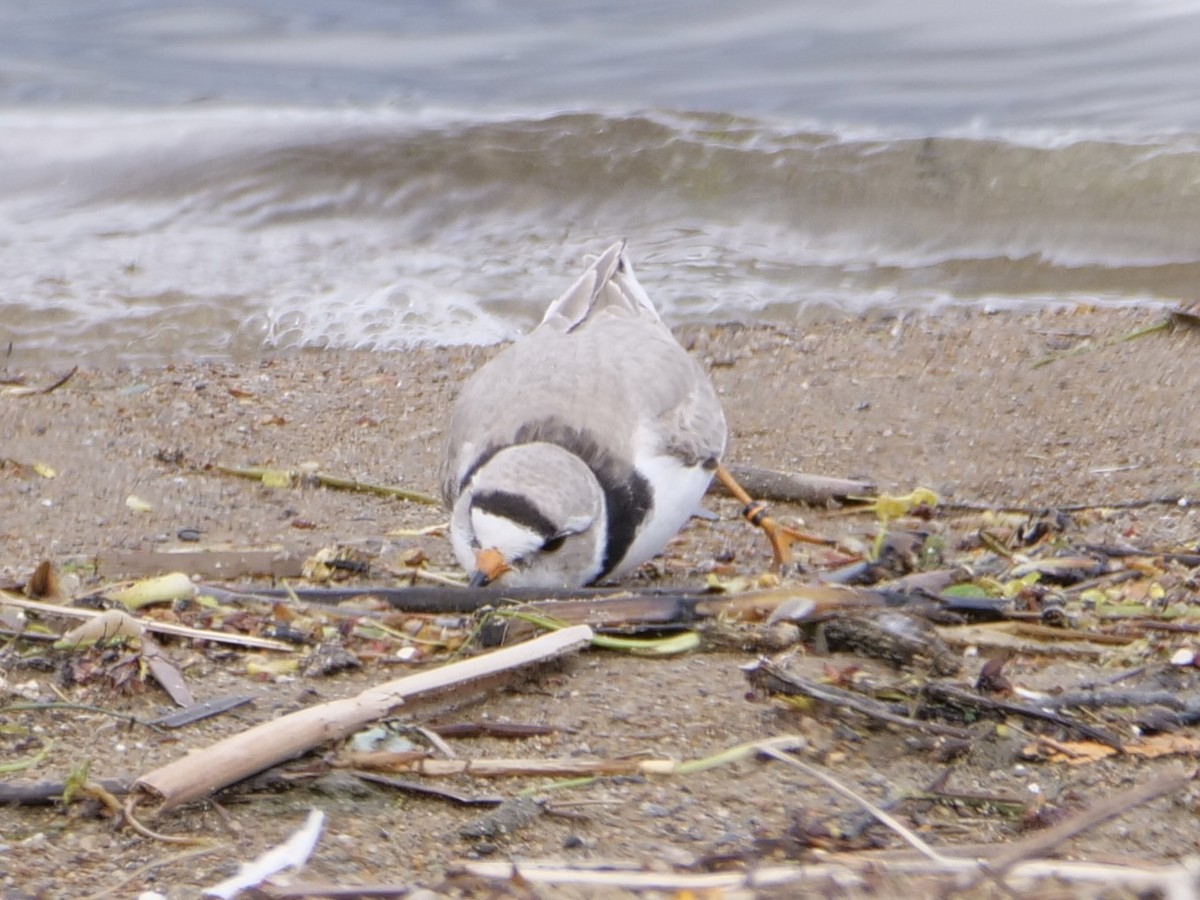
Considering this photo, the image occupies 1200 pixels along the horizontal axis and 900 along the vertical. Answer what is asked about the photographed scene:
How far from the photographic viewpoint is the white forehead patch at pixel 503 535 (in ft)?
13.1

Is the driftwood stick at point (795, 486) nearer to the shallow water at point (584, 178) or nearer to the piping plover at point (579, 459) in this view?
the piping plover at point (579, 459)

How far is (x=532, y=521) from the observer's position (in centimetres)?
398

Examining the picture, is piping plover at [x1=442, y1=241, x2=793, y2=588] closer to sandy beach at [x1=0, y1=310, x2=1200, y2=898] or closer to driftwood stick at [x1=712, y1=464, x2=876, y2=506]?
driftwood stick at [x1=712, y1=464, x2=876, y2=506]

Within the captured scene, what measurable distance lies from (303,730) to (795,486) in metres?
3.04

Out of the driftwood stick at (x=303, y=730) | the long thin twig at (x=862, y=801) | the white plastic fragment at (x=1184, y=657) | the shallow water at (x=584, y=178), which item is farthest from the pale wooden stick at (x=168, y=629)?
the shallow water at (x=584, y=178)

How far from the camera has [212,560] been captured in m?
4.41

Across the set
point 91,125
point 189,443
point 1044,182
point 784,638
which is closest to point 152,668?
point 784,638

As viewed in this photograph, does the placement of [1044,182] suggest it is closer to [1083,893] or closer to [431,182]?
Result: [431,182]

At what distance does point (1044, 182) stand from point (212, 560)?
7.76m

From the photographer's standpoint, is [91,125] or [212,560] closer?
[212,560]

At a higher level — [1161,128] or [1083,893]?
[1161,128]

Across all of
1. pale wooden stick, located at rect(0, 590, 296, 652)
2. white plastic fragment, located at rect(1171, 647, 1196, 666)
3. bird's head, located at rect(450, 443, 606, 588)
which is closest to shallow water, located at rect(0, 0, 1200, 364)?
bird's head, located at rect(450, 443, 606, 588)

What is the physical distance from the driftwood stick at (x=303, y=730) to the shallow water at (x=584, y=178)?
16.9ft

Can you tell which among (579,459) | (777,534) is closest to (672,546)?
(777,534)
